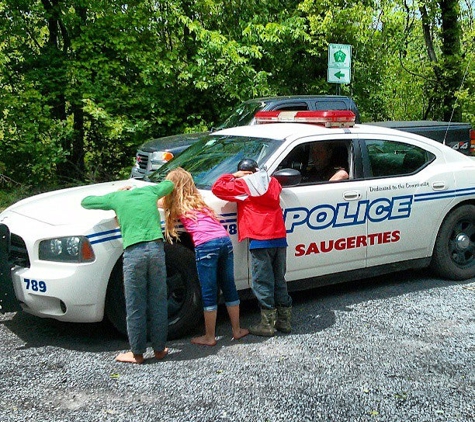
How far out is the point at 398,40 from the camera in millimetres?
16906

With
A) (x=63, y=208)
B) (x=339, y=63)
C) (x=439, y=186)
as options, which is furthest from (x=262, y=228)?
(x=339, y=63)

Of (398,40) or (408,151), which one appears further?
(398,40)

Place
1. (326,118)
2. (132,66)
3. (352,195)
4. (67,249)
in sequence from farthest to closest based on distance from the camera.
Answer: (132,66), (326,118), (352,195), (67,249)

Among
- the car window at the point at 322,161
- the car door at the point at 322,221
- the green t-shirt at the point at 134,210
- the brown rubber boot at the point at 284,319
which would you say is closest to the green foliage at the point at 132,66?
the car window at the point at 322,161

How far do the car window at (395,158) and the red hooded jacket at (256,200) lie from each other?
1.41m

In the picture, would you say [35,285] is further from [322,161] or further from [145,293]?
[322,161]

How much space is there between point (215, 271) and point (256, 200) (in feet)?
2.09

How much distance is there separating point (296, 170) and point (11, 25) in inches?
395

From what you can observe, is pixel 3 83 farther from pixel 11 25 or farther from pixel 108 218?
pixel 108 218

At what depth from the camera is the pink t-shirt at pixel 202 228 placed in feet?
16.2

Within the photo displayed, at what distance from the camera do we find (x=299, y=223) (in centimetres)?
561

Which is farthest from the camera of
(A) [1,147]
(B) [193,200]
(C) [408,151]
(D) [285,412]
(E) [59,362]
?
(A) [1,147]

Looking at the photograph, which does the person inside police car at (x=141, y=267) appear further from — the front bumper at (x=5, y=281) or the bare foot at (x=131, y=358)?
the front bumper at (x=5, y=281)

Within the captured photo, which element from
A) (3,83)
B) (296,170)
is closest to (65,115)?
(3,83)
